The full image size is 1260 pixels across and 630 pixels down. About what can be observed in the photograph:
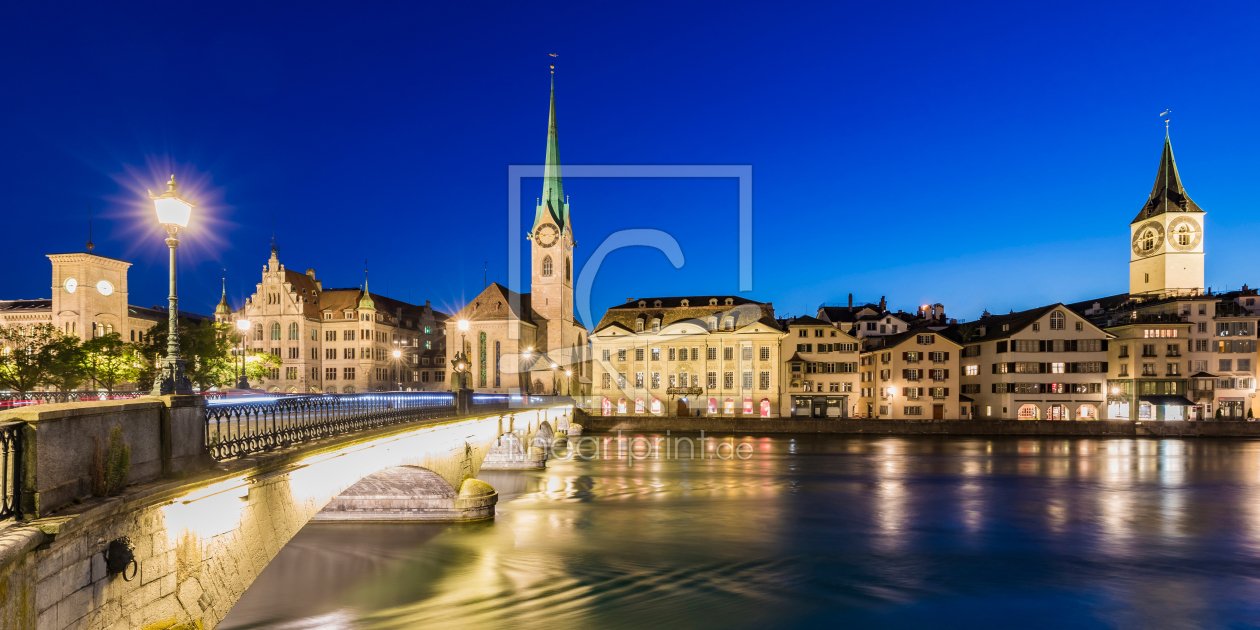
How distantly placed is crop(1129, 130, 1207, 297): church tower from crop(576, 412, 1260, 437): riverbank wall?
35.4 metres

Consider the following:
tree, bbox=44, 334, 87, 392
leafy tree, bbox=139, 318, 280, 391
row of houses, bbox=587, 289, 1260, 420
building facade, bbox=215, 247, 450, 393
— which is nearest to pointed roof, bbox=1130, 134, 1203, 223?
row of houses, bbox=587, 289, 1260, 420

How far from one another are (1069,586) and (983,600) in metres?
3.75

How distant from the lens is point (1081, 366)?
244 feet

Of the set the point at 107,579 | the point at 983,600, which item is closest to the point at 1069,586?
the point at 983,600

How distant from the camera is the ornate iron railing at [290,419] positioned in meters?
11.2

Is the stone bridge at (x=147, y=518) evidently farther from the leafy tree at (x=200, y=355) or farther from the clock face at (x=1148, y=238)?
the clock face at (x=1148, y=238)

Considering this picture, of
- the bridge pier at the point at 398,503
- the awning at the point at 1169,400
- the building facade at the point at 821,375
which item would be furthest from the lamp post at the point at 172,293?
the awning at the point at 1169,400

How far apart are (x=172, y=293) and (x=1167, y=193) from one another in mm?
125501

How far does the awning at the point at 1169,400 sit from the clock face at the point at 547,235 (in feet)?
238

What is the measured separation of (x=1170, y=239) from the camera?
100 m

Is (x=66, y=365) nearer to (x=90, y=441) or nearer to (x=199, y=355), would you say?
(x=199, y=355)

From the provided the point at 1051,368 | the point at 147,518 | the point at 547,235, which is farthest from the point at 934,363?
the point at 147,518

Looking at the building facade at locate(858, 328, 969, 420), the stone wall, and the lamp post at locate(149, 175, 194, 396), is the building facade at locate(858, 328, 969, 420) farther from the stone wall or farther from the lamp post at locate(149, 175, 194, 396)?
the stone wall

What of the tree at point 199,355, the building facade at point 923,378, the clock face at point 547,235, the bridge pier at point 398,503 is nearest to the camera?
the bridge pier at point 398,503
